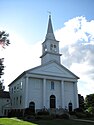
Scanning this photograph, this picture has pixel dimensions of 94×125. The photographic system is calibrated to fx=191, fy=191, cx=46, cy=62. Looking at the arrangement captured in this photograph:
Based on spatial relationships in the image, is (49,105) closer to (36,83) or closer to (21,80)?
(36,83)

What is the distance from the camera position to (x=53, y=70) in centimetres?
4116

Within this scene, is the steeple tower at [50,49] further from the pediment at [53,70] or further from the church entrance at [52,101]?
the church entrance at [52,101]

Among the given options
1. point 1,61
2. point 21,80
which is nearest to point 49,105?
point 21,80

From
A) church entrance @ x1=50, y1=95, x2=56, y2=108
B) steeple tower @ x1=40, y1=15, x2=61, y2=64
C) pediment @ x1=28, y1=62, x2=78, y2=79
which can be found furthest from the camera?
steeple tower @ x1=40, y1=15, x2=61, y2=64

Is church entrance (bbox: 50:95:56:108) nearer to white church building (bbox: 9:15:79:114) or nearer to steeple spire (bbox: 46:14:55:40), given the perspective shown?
white church building (bbox: 9:15:79:114)

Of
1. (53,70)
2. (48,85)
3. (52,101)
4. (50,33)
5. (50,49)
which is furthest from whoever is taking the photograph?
(50,33)

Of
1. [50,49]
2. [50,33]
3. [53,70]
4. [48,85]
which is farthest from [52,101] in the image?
[50,33]

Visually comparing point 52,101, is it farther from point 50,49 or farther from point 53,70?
point 50,49

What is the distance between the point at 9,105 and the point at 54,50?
18.1m

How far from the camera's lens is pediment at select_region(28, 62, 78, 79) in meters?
39.4

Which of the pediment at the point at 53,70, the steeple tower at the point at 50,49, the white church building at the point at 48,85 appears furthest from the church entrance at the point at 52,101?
the steeple tower at the point at 50,49

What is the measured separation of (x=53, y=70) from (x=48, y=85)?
3.40 meters

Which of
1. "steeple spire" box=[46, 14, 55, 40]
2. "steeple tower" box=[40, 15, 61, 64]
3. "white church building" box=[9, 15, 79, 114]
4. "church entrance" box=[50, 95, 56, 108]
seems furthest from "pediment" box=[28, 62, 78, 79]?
"steeple spire" box=[46, 14, 55, 40]

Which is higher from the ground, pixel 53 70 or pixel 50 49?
pixel 50 49
